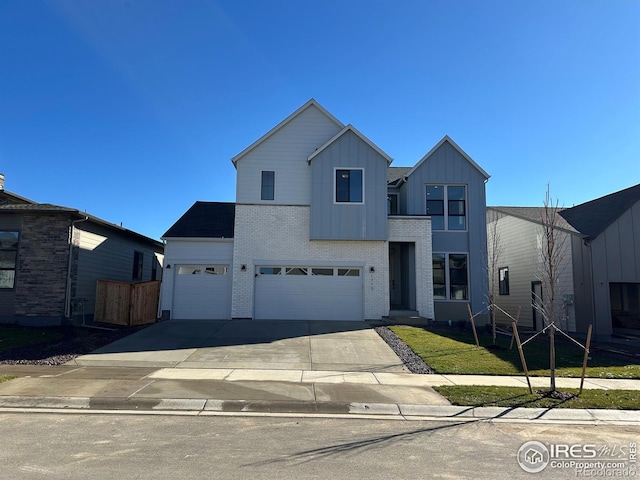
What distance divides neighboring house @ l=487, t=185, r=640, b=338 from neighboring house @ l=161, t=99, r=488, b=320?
5.33m

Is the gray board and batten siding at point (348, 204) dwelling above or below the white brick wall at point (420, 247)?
above

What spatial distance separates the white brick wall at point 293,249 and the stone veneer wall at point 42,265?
6.27 metres

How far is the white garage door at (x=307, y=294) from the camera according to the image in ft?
56.6

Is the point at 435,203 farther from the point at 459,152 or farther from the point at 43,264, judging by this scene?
the point at 43,264

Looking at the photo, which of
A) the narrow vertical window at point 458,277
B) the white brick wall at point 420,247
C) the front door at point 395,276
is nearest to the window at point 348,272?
the white brick wall at point 420,247

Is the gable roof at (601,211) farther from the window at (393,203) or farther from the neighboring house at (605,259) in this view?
the window at (393,203)

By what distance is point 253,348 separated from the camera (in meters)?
12.2

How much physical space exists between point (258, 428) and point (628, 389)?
7636 millimetres

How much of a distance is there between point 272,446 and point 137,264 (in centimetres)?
1945

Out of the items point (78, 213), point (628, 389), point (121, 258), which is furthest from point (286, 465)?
point (121, 258)

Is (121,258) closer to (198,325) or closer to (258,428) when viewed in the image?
(198,325)

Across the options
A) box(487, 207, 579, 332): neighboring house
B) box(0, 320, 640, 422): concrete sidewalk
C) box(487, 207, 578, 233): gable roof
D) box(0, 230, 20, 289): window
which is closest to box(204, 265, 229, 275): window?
box(0, 320, 640, 422): concrete sidewalk

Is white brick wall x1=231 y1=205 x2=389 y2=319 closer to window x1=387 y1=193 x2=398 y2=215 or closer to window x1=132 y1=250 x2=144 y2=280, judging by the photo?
window x1=387 y1=193 x2=398 y2=215

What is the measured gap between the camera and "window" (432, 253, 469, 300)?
18.7m
